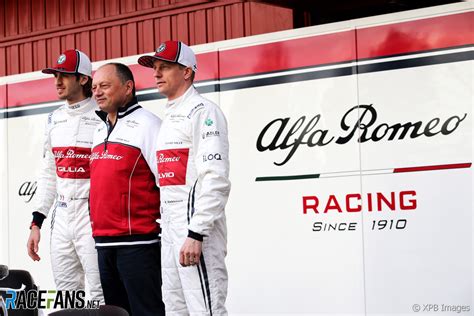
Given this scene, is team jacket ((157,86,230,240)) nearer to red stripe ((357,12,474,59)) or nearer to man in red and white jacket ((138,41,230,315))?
man in red and white jacket ((138,41,230,315))

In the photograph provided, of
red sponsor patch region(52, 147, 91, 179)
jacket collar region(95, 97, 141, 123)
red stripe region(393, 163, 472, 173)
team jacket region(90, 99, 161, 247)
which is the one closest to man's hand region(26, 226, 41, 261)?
red sponsor patch region(52, 147, 91, 179)

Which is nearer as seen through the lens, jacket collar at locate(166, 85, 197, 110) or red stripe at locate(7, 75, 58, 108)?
jacket collar at locate(166, 85, 197, 110)

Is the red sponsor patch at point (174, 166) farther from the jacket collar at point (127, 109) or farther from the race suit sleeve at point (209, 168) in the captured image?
the jacket collar at point (127, 109)

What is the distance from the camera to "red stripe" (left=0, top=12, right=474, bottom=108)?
633cm

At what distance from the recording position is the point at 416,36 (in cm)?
645

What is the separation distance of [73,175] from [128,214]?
2.59 feet

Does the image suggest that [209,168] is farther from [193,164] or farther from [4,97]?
[4,97]

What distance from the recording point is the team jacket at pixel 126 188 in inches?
227

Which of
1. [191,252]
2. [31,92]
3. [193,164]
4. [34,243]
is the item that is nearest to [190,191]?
[193,164]

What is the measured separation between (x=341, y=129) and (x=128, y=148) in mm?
1551

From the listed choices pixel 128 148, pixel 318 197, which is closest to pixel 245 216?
pixel 318 197

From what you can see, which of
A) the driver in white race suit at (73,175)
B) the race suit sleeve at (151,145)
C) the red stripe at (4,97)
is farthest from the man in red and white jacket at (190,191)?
the red stripe at (4,97)

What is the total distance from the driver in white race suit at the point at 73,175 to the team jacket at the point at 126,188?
18.4 inches

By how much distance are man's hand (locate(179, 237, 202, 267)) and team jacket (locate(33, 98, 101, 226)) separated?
4.64 feet
